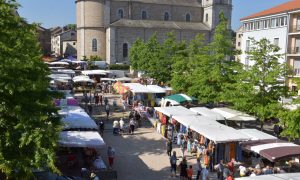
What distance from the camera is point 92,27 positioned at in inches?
2611

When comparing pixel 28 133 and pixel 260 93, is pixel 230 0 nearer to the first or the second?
pixel 260 93

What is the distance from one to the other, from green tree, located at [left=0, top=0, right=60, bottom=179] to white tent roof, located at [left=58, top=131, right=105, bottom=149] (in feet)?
14.7

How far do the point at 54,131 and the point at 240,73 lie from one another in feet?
46.8

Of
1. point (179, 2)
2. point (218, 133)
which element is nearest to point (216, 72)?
point (218, 133)

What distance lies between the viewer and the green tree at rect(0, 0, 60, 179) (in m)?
9.70

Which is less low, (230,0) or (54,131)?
(230,0)

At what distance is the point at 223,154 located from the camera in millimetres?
16875

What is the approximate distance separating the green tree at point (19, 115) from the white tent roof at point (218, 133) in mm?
8083

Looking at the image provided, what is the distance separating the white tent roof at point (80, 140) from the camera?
602 inches

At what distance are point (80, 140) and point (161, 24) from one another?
55712 mm

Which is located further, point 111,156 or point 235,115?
point 235,115

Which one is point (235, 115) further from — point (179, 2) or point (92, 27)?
point (179, 2)

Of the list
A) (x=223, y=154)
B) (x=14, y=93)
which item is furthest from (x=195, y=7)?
(x=14, y=93)

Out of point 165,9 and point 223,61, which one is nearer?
point 223,61
